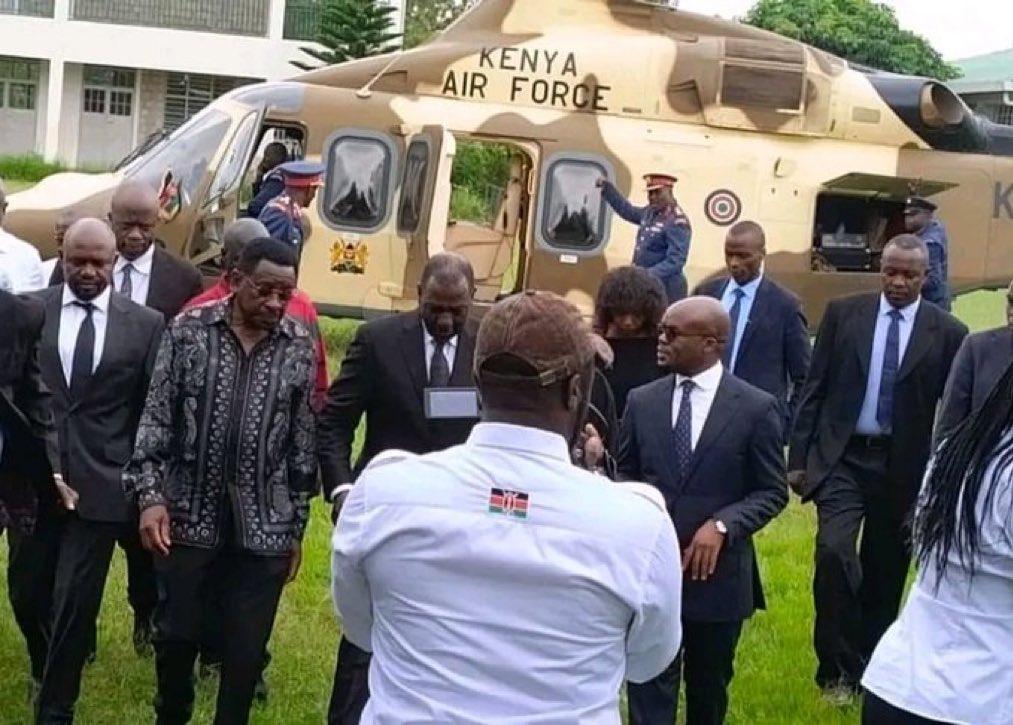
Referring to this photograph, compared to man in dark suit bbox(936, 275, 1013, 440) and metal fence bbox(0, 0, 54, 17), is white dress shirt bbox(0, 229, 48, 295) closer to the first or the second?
man in dark suit bbox(936, 275, 1013, 440)

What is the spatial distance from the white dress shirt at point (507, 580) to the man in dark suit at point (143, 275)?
426 cm

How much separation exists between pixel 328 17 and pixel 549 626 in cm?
3764

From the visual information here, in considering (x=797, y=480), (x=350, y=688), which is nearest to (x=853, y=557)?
(x=797, y=480)

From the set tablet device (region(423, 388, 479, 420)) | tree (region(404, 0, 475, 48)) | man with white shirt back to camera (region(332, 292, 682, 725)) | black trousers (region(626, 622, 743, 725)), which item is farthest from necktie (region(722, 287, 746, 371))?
tree (region(404, 0, 475, 48))

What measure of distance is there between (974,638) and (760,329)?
4.24 metres

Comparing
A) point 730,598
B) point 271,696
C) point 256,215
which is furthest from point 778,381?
point 256,215

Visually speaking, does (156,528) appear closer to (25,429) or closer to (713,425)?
(25,429)

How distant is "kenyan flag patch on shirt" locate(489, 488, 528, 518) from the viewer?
2.72m

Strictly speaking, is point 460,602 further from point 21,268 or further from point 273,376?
point 21,268

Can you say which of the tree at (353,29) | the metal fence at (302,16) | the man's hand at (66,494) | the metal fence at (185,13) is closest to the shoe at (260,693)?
the man's hand at (66,494)

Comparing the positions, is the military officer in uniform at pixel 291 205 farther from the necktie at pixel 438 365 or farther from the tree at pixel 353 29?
the tree at pixel 353 29

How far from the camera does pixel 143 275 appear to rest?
698cm

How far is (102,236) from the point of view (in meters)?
6.03

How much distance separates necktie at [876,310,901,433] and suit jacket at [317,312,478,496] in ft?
7.06
